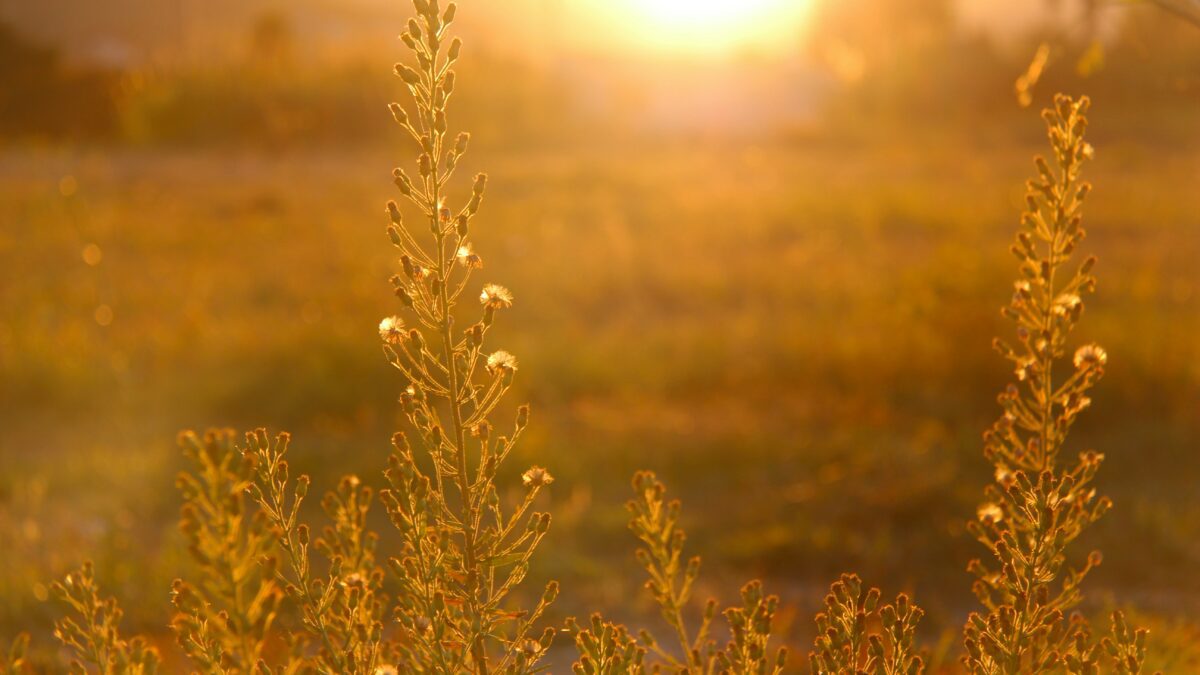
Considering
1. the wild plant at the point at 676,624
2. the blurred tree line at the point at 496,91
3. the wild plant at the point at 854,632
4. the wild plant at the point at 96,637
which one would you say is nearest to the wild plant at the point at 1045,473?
the wild plant at the point at 854,632

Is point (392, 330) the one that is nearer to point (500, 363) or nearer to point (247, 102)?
point (500, 363)

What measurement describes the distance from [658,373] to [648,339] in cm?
52

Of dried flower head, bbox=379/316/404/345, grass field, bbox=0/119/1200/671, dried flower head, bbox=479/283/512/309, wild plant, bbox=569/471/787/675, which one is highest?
grass field, bbox=0/119/1200/671

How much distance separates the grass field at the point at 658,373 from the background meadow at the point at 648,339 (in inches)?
0.8

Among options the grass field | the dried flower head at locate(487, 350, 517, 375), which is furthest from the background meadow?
the dried flower head at locate(487, 350, 517, 375)

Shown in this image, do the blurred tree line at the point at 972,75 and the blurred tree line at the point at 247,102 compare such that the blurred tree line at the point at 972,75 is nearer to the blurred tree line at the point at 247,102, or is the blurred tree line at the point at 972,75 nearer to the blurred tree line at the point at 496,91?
the blurred tree line at the point at 496,91

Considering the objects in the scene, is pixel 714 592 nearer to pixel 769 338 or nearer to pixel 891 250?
pixel 769 338

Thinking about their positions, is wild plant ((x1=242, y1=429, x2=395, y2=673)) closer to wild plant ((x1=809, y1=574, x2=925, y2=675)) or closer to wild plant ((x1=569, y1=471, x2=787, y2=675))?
wild plant ((x1=569, y1=471, x2=787, y2=675))

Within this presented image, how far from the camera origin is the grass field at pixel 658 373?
13.7ft

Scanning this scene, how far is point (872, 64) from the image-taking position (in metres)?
20.5

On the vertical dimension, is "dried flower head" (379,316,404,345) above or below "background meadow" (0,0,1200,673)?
below

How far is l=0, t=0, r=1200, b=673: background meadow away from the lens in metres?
4.18

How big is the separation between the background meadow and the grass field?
0.02m

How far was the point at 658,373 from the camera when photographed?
6.09 metres
